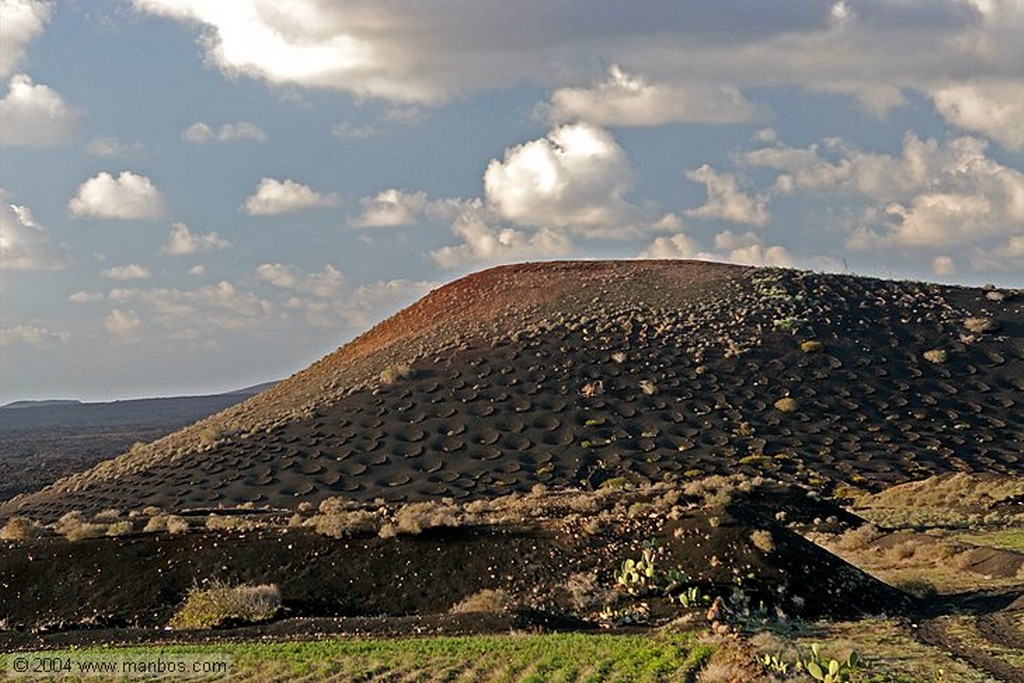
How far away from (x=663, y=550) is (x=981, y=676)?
10.1 m

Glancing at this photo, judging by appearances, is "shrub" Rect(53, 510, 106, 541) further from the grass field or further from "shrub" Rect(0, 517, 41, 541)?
the grass field

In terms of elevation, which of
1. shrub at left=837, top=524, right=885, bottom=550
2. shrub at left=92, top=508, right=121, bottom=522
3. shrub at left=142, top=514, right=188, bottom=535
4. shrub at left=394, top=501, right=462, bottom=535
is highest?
shrub at left=142, top=514, right=188, bottom=535

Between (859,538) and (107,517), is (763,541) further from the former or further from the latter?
(107,517)

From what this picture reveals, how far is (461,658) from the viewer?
774 inches

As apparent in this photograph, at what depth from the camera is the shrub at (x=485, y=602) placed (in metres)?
25.2

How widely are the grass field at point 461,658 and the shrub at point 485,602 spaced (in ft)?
11.2

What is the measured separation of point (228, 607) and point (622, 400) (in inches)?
1734

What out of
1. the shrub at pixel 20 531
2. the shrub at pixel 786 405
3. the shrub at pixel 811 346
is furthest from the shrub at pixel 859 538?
the shrub at pixel 811 346

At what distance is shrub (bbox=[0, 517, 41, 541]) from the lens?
31266 millimetres

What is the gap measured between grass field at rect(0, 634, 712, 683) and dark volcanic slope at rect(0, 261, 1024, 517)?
33.2 m

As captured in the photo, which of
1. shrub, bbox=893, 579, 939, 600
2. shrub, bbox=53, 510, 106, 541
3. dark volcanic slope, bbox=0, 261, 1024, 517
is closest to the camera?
shrub, bbox=893, 579, 939, 600

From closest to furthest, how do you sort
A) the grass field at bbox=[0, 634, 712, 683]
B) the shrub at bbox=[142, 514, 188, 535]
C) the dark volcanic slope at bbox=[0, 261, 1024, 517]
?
the grass field at bbox=[0, 634, 712, 683] < the shrub at bbox=[142, 514, 188, 535] < the dark volcanic slope at bbox=[0, 261, 1024, 517]

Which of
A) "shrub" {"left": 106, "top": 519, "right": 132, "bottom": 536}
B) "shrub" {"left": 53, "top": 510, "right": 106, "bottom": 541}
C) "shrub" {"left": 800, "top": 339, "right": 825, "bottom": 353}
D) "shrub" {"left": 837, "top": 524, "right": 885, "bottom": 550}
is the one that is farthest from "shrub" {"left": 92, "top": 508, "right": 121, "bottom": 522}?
"shrub" {"left": 800, "top": 339, "right": 825, "bottom": 353}

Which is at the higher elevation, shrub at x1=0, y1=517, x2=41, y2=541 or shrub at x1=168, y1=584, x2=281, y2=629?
shrub at x1=0, y1=517, x2=41, y2=541
